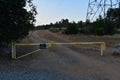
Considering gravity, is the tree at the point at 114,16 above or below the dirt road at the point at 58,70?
above

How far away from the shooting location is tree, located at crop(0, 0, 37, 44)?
59.5ft

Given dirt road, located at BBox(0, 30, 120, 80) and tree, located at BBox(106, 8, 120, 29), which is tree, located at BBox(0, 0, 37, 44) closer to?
dirt road, located at BBox(0, 30, 120, 80)

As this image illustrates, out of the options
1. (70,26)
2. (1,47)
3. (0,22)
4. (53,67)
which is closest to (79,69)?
(53,67)

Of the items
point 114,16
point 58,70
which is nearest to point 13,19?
point 58,70

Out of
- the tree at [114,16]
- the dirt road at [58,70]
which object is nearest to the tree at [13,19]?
the dirt road at [58,70]

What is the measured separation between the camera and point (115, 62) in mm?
17609

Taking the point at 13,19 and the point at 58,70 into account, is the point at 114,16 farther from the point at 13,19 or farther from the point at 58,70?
the point at 58,70

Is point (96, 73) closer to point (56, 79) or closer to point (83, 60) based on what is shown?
point (56, 79)

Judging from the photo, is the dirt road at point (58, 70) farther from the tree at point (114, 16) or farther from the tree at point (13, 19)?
the tree at point (114, 16)

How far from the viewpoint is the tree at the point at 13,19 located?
59.5 ft

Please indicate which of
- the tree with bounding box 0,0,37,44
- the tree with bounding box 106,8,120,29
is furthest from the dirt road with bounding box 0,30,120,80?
the tree with bounding box 106,8,120,29

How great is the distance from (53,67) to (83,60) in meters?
3.03

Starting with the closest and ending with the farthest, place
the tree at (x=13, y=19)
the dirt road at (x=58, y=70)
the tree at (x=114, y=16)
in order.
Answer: the dirt road at (x=58, y=70)
the tree at (x=13, y=19)
the tree at (x=114, y=16)

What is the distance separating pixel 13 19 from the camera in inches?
734
